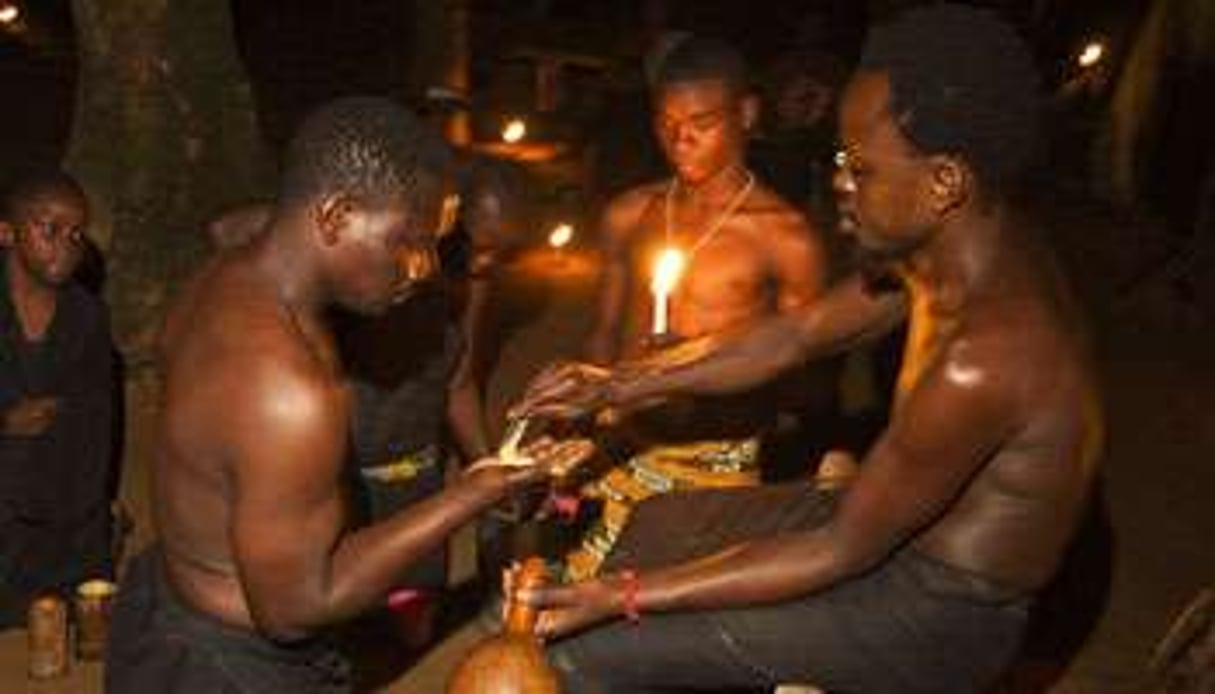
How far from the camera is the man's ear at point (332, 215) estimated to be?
330cm

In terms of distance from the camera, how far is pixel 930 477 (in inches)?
125

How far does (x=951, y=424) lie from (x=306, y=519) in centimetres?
146

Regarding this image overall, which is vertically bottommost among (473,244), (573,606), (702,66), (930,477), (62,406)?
(62,406)

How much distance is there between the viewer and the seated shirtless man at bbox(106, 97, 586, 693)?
3168mm

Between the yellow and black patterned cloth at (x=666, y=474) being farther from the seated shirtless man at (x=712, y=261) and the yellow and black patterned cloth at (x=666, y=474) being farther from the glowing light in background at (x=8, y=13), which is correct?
the glowing light in background at (x=8, y=13)

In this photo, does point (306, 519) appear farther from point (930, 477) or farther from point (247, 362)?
point (930, 477)

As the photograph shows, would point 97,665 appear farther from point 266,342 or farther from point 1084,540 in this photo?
point 1084,540

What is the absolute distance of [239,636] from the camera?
3539mm

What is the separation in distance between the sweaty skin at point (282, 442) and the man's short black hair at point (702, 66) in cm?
184

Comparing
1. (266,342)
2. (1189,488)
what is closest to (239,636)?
(266,342)

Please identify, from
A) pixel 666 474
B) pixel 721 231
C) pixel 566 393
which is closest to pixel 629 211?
pixel 721 231

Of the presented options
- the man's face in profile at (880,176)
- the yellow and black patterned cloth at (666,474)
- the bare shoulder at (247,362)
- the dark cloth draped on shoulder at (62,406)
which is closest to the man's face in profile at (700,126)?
the yellow and black patterned cloth at (666,474)

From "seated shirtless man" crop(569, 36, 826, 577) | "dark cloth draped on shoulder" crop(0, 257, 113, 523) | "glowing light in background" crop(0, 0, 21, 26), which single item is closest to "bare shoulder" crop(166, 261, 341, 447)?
"seated shirtless man" crop(569, 36, 826, 577)

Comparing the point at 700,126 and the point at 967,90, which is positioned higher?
the point at 967,90
